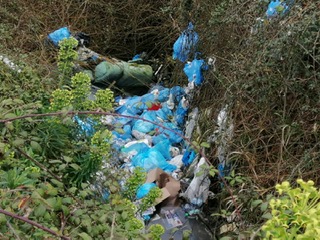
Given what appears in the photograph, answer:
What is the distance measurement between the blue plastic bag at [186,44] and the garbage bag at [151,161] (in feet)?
2.86

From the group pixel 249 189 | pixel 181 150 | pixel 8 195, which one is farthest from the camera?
pixel 181 150

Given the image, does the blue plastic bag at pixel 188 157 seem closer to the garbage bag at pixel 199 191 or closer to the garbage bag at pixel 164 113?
the garbage bag at pixel 199 191

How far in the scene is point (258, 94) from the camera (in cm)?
296

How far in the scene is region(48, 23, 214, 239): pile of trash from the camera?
305cm

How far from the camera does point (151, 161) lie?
3.53 metres

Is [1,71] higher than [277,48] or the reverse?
the reverse

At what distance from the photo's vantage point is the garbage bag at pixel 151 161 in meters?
3.51

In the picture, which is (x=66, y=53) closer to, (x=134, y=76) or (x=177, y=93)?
(x=177, y=93)

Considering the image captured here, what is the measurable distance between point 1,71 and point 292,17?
1.89 metres

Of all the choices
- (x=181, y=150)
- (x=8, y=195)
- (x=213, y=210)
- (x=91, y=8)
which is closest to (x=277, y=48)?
(x=213, y=210)

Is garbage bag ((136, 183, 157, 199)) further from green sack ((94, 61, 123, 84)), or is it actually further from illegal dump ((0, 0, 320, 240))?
green sack ((94, 61, 123, 84))

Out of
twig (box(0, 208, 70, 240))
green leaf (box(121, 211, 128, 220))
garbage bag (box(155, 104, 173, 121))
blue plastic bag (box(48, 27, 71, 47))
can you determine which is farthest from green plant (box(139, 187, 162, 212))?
blue plastic bag (box(48, 27, 71, 47))

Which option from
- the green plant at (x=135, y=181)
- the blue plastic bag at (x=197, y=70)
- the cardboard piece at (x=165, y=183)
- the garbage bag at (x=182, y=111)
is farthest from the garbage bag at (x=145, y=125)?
the green plant at (x=135, y=181)

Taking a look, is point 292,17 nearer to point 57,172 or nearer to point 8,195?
point 57,172
